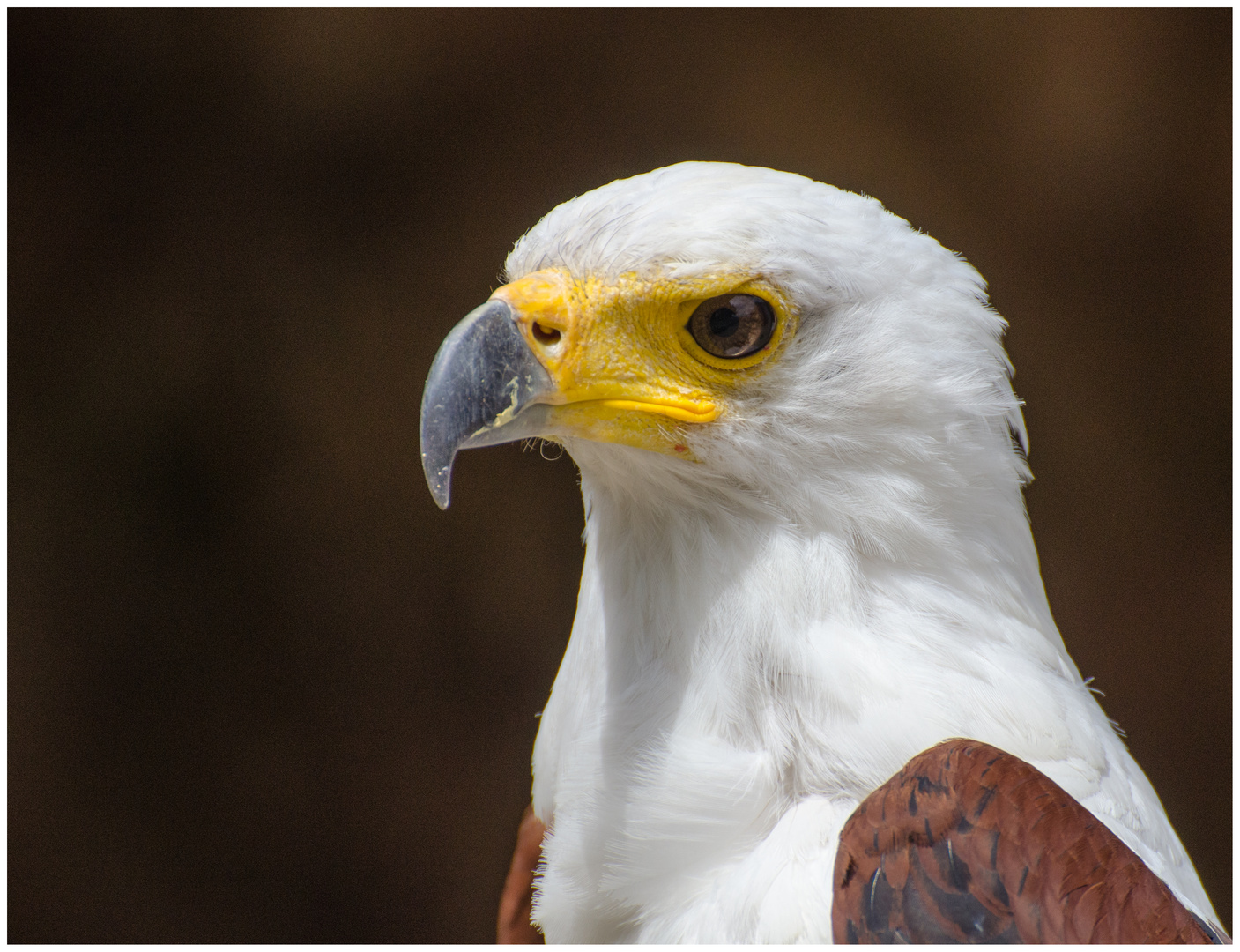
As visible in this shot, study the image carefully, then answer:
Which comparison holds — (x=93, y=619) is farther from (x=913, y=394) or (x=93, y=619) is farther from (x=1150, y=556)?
(x=1150, y=556)

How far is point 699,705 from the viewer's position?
61.9 inches

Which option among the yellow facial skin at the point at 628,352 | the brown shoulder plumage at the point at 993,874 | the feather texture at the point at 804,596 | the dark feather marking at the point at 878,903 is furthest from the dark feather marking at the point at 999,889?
the yellow facial skin at the point at 628,352

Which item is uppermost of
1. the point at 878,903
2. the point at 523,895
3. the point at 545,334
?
the point at 545,334

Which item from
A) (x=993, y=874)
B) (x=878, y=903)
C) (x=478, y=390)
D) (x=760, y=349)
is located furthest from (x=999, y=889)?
(x=478, y=390)

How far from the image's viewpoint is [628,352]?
5.15 feet

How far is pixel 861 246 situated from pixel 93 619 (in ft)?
11.2

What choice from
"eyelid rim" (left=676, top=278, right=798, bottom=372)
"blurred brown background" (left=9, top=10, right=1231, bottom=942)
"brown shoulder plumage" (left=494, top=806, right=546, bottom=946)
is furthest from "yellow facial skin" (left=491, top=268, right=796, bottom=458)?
"blurred brown background" (left=9, top=10, right=1231, bottom=942)

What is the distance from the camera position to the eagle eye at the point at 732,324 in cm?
153

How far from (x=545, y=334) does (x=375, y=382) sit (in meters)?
2.38

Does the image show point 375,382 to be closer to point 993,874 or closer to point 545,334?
point 545,334

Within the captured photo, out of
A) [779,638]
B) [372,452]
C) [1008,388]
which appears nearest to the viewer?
[779,638]

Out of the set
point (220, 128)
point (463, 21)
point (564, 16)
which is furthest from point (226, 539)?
point (564, 16)

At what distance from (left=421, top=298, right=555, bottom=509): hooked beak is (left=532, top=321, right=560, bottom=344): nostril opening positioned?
1.4 inches

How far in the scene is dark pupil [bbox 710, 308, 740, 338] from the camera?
154 centimetres
